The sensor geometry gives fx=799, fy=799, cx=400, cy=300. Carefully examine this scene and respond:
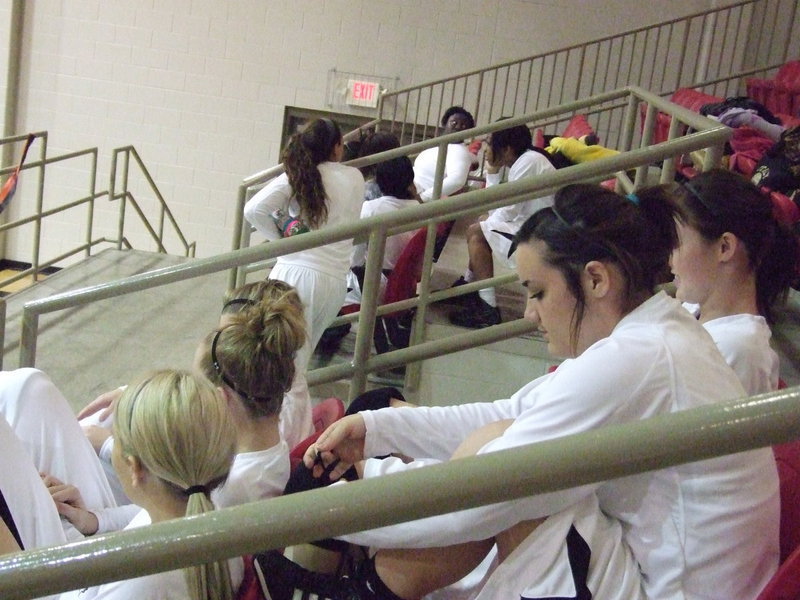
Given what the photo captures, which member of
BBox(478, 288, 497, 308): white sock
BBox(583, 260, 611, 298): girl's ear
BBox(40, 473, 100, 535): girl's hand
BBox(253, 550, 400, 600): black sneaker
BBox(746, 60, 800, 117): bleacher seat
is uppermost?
BBox(746, 60, 800, 117): bleacher seat

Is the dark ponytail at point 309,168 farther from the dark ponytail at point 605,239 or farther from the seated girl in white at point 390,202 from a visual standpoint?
the dark ponytail at point 605,239

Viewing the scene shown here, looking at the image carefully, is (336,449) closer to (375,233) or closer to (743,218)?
(375,233)

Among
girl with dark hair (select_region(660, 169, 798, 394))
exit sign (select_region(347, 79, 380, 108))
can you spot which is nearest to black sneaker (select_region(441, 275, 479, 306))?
girl with dark hair (select_region(660, 169, 798, 394))

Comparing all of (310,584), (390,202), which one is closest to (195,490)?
(310,584)

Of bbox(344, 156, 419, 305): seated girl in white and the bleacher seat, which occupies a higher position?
the bleacher seat

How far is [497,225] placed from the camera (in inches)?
143

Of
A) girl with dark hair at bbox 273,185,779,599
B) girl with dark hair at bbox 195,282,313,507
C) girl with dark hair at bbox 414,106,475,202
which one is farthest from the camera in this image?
girl with dark hair at bbox 414,106,475,202

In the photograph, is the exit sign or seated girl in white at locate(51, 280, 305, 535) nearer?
seated girl in white at locate(51, 280, 305, 535)

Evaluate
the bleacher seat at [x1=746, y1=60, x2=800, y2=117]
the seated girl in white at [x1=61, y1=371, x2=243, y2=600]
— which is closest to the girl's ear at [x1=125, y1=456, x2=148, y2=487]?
the seated girl in white at [x1=61, y1=371, x2=243, y2=600]

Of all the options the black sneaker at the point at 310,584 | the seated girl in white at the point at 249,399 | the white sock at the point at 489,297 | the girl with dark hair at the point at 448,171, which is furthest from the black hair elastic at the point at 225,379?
the girl with dark hair at the point at 448,171

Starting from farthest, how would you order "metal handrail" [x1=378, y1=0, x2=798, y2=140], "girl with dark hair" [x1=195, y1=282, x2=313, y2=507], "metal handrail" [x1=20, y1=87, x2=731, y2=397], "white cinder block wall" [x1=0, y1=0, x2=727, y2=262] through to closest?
"white cinder block wall" [x1=0, y1=0, x2=727, y2=262] < "metal handrail" [x1=378, y1=0, x2=798, y2=140] < "metal handrail" [x1=20, y1=87, x2=731, y2=397] < "girl with dark hair" [x1=195, y1=282, x2=313, y2=507]

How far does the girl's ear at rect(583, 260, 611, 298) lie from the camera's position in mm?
1316

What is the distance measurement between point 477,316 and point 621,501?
2160 mm

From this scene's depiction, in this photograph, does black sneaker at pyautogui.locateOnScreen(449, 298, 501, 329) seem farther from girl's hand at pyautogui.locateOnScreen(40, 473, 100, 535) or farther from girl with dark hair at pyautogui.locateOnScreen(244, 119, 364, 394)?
girl's hand at pyautogui.locateOnScreen(40, 473, 100, 535)
